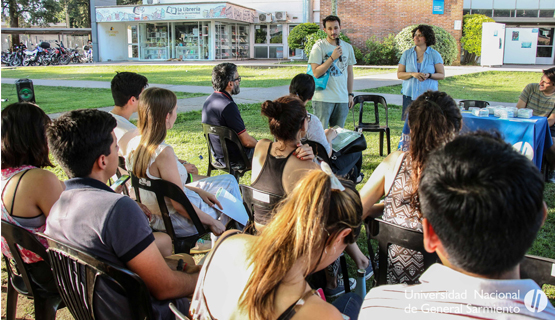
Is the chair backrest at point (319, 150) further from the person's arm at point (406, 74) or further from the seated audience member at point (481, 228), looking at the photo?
the seated audience member at point (481, 228)

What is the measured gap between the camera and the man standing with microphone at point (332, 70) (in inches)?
220

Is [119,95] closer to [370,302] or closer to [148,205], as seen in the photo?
[148,205]

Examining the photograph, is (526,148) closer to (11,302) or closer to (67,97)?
(11,302)

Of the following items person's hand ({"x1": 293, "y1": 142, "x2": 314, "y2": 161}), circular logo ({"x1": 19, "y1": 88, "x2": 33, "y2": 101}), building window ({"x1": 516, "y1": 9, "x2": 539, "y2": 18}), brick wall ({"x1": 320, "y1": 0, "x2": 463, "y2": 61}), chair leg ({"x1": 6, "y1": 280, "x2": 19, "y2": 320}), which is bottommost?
chair leg ({"x1": 6, "y1": 280, "x2": 19, "y2": 320})

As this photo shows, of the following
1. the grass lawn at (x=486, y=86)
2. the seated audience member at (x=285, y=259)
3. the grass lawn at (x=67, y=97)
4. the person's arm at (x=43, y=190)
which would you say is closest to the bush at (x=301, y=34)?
the grass lawn at (x=486, y=86)

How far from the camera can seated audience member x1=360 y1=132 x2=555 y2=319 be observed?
102cm

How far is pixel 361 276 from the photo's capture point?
92.7 inches

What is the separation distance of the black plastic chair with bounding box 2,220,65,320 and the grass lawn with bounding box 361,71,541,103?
1096 centimetres

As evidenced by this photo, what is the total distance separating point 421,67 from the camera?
19.8ft

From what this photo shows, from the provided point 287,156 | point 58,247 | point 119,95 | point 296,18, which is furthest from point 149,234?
point 296,18

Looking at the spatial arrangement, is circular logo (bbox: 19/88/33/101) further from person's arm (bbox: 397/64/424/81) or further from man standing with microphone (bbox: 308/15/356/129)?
person's arm (bbox: 397/64/424/81)

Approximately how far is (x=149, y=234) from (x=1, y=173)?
102 centimetres

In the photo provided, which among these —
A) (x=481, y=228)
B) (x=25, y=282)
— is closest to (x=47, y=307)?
(x=25, y=282)

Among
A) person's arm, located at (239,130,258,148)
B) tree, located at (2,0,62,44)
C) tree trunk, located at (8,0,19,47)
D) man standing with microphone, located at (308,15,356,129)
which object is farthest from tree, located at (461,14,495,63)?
tree, located at (2,0,62,44)
